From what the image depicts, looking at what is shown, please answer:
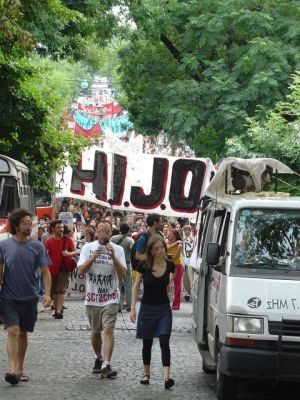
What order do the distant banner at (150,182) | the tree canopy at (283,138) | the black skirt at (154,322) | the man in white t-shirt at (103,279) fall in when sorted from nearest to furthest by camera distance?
the black skirt at (154,322)
the man in white t-shirt at (103,279)
the tree canopy at (283,138)
the distant banner at (150,182)

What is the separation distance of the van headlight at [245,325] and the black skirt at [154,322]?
82.8 inches

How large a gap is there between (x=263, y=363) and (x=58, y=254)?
11176 millimetres

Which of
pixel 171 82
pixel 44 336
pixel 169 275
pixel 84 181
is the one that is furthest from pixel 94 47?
pixel 169 275

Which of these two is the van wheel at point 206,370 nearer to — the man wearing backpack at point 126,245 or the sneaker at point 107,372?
the sneaker at point 107,372

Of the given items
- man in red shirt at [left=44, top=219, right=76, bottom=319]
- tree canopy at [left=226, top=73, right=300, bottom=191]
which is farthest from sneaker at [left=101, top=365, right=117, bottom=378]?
tree canopy at [left=226, top=73, right=300, bottom=191]

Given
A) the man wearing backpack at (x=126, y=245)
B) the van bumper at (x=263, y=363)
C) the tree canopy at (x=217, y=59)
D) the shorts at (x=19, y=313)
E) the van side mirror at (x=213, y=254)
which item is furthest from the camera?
the tree canopy at (x=217, y=59)

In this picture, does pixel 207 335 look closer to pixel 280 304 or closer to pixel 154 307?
pixel 154 307

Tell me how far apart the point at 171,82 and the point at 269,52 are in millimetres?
5299

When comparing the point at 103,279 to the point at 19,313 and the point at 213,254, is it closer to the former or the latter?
the point at 19,313

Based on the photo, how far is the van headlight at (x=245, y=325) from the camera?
34.4 ft

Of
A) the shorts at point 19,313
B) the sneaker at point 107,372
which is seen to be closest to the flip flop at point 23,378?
the shorts at point 19,313

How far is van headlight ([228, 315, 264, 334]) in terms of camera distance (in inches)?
412

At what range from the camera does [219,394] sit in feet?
36.8

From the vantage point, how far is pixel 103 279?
13.3 m
